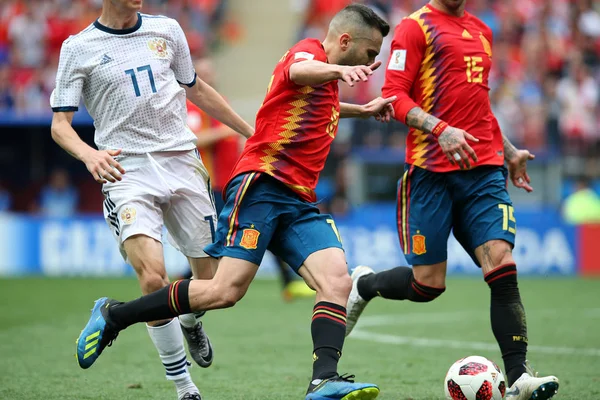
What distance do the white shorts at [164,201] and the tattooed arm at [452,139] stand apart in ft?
4.88

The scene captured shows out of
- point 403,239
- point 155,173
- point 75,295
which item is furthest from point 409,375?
point 75,295

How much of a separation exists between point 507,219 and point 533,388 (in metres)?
1.16

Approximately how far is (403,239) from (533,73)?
1448cm

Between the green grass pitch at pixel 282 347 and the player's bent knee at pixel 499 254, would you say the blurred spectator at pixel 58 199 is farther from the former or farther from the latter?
the player's bent knee at pixel 499 254

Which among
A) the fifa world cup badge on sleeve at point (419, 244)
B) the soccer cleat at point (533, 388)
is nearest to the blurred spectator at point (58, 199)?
the fifa world cup badge on sleeve at point (419, 244)

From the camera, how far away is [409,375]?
7195 mm

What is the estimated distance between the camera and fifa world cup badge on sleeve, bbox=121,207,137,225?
5.90 meters

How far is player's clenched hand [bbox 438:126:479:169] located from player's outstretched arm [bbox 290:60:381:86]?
2.78ft

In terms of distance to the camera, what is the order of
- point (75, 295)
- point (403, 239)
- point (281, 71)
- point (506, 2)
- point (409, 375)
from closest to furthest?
point (281, 71), point (403, 239), point (409, 375), point (75, 295), point (506, 2)

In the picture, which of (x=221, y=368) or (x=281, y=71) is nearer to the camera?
(x=281, y=71)

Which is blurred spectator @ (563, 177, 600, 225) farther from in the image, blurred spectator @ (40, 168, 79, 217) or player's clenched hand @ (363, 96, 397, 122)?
player's clenched hand @ (363, 96, 397, 122)

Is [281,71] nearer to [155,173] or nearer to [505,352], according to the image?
[155,173]

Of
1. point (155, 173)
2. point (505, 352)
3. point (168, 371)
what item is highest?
point (155, 173)

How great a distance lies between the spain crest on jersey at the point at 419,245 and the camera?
21.8 feet
